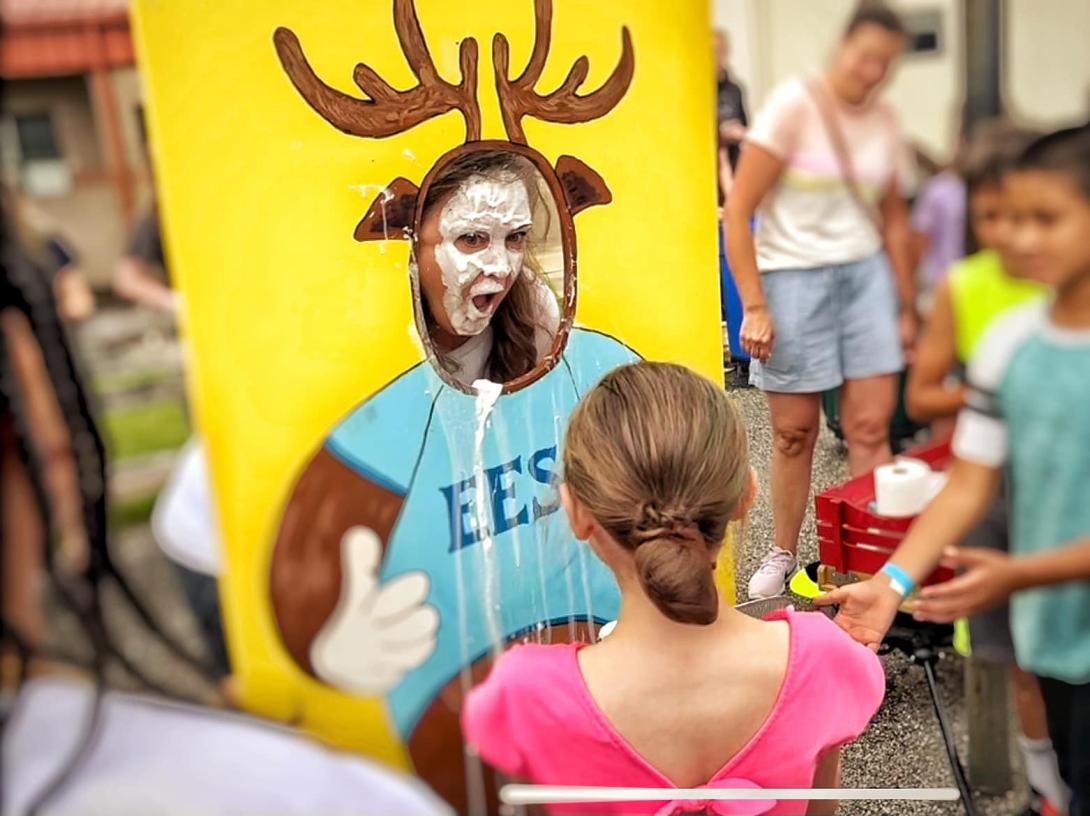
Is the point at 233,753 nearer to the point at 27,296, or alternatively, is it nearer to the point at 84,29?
the point at 27,296

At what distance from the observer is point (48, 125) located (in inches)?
34.6

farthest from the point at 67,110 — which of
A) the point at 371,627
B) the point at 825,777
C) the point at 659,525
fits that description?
the point at 825,777

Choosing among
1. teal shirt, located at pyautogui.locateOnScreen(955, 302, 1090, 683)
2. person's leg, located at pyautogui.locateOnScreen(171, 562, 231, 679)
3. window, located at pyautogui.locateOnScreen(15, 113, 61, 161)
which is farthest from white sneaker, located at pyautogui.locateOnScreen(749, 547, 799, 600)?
window, located at pyautogui.locateOnScreen(15, 113, 61, 161)

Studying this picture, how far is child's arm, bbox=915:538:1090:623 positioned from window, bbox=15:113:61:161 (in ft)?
2.95

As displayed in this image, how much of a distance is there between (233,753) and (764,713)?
1.90 ft

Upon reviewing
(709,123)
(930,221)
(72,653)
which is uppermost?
(709,123)

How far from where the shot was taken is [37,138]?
0.87 meters

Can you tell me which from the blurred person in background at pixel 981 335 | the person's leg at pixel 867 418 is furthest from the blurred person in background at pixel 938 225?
the person's leg at pixel 867 418

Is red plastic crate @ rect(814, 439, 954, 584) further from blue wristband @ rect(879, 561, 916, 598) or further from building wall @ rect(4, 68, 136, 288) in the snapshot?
building wall @ rect(4, 68, 136, 288)

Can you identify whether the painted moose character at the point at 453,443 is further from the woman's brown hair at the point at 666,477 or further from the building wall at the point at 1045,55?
the building wall at the point at 1045,55

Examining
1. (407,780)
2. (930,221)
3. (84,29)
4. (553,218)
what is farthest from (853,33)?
(407,780)

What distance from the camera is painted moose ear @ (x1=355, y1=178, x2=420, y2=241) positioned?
3.66ft

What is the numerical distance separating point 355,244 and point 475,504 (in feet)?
1.09

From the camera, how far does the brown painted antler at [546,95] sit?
46.3 inches
